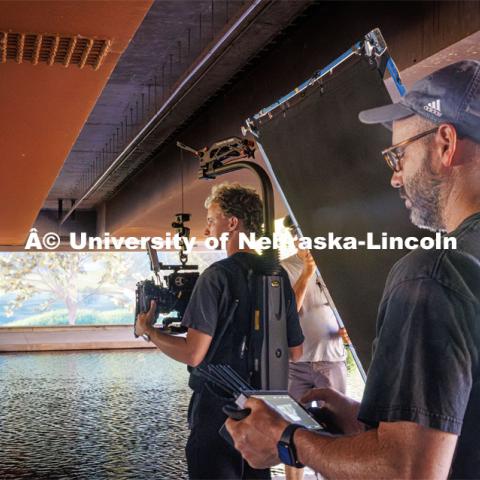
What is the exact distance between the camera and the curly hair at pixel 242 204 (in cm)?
248

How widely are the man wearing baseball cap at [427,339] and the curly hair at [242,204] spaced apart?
4.70 ft

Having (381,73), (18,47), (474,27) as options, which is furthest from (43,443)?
(381,73)

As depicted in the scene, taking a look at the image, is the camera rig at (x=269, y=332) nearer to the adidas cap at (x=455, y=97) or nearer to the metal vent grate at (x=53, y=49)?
the adidas cap at (x=455, y=97)

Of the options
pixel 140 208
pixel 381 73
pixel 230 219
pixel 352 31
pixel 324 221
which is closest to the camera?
pixel 381 73

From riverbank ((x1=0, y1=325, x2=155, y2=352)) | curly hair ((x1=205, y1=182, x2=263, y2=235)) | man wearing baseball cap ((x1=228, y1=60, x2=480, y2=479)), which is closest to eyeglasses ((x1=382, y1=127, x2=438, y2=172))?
man wearing baseball cap ((x1=228, y1=60, x2=480, y2=479))

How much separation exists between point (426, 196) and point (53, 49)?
271 cm

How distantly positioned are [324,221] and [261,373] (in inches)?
22.7

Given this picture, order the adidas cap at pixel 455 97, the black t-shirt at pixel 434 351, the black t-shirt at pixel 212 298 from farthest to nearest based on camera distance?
the black t-shirt at pixel 212 298, the adidas cap at pixel 455 97, the black t-shirt at pixel 434 351

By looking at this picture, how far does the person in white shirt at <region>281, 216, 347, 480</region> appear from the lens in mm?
3371

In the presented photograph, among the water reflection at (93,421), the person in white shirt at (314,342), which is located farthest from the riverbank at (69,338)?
the person in white shirt at (314,342)

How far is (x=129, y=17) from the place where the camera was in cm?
294

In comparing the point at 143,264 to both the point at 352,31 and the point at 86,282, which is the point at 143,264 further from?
the point at 352,31

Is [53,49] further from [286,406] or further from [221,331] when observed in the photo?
[286,406]

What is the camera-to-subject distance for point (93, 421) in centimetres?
595
